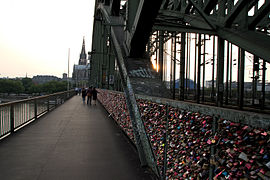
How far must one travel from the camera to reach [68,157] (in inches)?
167

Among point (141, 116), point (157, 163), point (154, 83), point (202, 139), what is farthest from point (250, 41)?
point (202, 139)

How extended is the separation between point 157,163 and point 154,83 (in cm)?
275

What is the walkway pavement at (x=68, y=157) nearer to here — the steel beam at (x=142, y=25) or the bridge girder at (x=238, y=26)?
the steel beam at (x=142, y=25)

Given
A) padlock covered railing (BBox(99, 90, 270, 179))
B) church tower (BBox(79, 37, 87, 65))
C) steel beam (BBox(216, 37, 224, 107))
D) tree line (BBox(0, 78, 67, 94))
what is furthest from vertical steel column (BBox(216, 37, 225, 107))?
church tower (BBox(79, 37, 87, 65))

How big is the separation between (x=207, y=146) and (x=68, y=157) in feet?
10.8

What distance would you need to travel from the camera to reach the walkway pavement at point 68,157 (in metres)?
3.44

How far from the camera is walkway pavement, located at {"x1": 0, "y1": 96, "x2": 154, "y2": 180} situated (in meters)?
3.44

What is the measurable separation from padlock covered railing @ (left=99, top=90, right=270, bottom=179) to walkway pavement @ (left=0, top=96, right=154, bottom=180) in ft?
3.22

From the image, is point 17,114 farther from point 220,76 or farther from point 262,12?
point 220,76

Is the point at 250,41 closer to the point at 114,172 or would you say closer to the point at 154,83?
the point at 154,83

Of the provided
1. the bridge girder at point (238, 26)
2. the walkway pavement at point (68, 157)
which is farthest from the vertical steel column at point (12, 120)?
the bridge girder at point (238, 26)

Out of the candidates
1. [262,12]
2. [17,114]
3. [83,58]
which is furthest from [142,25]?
[83,58]

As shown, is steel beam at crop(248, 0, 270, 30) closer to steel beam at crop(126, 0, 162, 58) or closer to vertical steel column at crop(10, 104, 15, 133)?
steel beam at crop(126, 0, 162, 58)

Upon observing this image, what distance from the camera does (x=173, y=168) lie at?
2564 mm
